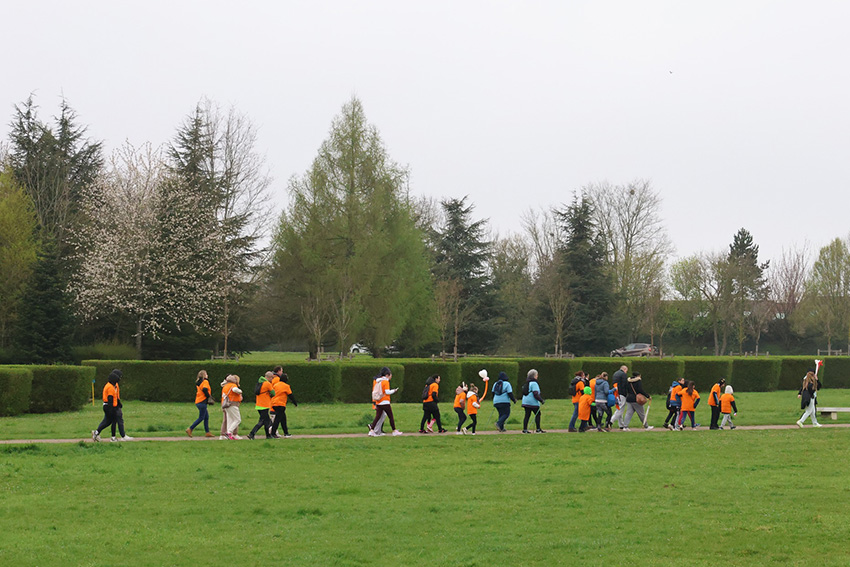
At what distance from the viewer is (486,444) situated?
60.8 feet

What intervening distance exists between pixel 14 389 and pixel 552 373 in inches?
→ 785

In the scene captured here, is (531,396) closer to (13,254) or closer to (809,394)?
(809,394)

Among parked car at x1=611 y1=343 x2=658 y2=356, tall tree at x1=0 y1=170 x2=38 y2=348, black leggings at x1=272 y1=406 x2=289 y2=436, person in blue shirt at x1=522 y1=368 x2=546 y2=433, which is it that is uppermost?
tall tree at x1=0 y1=170 x2=38 y2=348

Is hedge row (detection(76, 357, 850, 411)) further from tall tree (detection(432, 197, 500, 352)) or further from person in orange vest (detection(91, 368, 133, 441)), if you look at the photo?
tall tree (detection(432, 197, 500, 352))

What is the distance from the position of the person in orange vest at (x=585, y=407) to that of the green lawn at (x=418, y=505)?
365 centimetres

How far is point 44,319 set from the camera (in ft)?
132

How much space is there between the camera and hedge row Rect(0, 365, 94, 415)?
24.6 m

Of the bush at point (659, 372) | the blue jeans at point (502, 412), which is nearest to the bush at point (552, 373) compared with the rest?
the bush at point (659, 372)

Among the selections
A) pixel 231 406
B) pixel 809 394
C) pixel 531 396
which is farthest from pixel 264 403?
→ pixel 809 394

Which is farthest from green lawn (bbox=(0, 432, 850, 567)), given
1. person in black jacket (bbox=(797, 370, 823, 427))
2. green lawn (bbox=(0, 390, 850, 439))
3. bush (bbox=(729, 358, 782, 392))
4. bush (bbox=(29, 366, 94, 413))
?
bush (bbox=(729, 358, 782, 392))

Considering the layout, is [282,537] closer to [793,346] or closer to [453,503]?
[453,503]

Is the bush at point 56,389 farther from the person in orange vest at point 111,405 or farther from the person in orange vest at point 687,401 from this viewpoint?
the person in orange vest at point 687,401

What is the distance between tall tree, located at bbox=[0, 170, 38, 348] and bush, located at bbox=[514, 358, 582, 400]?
24691mm

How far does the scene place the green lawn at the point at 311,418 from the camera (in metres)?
20.7
